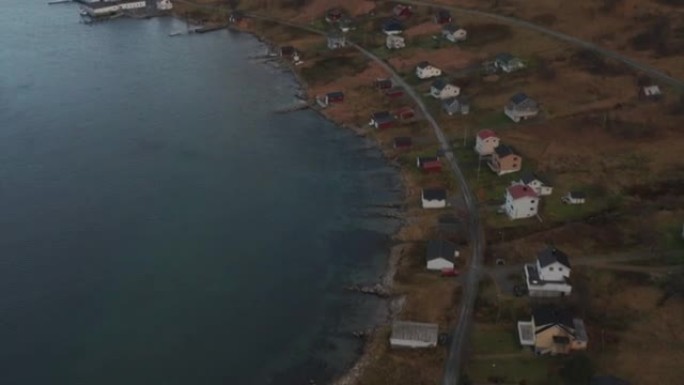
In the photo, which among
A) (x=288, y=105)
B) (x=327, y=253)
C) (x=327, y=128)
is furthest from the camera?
(x=288, y=105)

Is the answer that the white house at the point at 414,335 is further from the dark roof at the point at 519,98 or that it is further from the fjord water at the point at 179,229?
the dark roof at the point at 519,98

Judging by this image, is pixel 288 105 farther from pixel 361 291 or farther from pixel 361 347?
pixel 361 347

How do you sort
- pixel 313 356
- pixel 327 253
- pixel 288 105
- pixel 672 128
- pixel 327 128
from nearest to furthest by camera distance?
pixel 313 356 → pixel 327 253 → pixel 672 128 → pixel 327 128 → pixel 288 105

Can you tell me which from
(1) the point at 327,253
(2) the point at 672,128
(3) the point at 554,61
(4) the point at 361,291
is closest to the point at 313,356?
(4) the point at 361,291

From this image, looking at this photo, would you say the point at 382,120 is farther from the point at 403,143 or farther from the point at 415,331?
the point at 415,331

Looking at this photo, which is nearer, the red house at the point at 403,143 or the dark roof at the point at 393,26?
the red house at the point at 403,143

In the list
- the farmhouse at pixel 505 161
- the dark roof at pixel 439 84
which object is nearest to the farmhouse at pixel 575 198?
the farmhouse at pixel 505 161
